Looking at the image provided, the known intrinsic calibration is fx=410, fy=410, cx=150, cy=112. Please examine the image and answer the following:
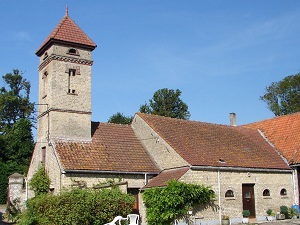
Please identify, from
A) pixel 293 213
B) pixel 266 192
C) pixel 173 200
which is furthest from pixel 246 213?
pixel 173 200

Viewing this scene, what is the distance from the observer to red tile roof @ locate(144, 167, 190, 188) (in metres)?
24.2

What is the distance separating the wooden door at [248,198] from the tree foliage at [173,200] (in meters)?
3.77

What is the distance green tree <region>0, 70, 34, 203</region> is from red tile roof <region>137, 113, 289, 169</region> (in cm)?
2091

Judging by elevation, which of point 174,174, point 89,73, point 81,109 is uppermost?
point 89,73

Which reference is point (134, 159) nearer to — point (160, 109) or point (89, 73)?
point (89, 73)

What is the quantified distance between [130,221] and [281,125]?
18.5 metres

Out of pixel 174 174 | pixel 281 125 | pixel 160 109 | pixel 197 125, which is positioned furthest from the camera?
pixel 160 109

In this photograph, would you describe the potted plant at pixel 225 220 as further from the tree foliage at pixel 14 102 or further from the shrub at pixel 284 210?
the tree foliage at pixel 14 102

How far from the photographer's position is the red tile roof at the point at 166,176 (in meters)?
24.2

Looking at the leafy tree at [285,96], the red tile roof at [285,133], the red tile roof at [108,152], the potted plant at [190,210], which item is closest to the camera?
the potted plant at [190,210]

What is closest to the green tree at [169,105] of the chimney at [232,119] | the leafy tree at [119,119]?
the leafy tree at [119,119]

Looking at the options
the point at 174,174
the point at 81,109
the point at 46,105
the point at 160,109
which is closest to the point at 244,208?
the point at 174,174

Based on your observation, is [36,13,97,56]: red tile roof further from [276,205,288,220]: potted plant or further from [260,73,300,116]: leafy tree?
[260,73,300,116]: leafy tree

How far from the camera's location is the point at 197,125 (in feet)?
103
